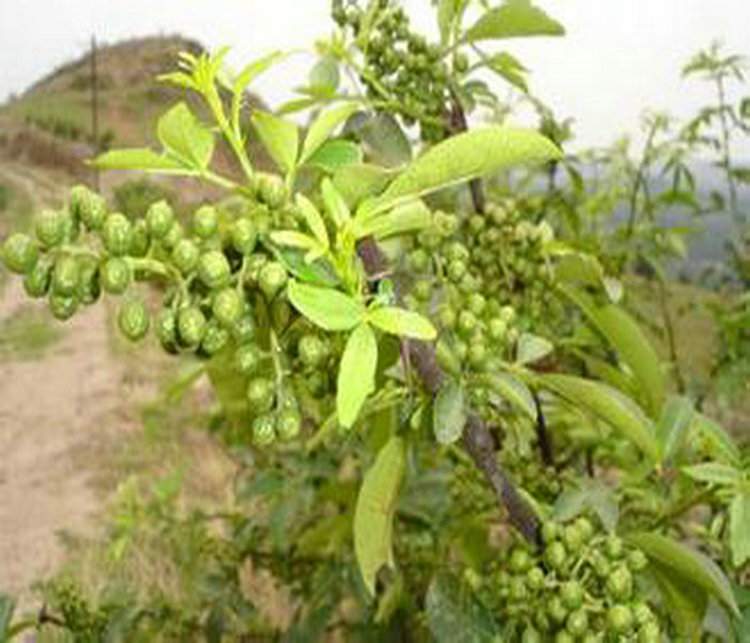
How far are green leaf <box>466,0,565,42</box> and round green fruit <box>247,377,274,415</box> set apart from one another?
2.50ft

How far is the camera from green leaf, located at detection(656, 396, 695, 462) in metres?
1.45

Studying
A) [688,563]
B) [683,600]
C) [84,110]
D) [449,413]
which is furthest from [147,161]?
[84,110]

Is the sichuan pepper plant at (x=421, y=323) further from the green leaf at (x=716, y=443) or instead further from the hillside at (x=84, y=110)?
the hillside at (x=84, y=110)

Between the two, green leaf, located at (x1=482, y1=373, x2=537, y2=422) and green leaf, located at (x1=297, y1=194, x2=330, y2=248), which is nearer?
green leaf, located at (x1=297, y1=194, x2=330, y2=248)

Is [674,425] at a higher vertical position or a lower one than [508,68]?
lower

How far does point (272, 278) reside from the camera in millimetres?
854

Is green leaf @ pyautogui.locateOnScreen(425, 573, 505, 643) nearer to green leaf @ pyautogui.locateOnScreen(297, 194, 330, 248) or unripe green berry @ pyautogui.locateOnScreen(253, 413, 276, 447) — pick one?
unripe green berry @ pyautogui.locateOnScreen(253, 413, 276, 447)

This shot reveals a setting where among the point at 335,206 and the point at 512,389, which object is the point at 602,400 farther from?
the point at 335,206

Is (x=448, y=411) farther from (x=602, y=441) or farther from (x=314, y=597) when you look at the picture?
(x=314, y=597)

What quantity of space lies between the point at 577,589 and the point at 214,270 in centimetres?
60

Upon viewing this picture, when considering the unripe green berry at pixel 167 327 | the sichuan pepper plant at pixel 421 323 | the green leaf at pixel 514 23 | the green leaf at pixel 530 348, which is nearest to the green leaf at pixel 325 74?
the sichuan pepper plant at pixel 421 323

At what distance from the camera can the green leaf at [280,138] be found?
93 centimetres

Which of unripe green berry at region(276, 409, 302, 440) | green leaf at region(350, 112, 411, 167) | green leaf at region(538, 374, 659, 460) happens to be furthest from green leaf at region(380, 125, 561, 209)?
green leaf at region(350, 112, 411, 167)

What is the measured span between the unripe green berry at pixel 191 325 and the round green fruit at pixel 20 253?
5.4 inches
